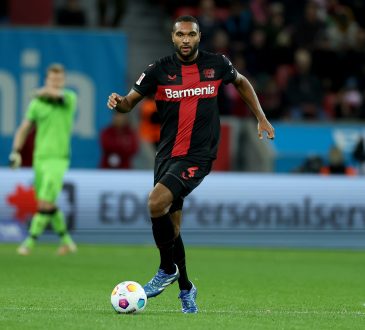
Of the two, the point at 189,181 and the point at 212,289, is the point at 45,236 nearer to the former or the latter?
the point at 212,289

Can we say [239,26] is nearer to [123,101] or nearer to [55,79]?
[55,79]

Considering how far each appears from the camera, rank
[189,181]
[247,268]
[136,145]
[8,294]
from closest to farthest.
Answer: [189,181] < [8,294] < [247,268] < [136,145]

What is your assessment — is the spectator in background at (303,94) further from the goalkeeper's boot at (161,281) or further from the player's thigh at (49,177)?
the goalkeeper's boot at (161,281)

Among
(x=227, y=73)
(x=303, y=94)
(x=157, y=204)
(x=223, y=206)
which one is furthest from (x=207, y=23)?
(x=157, y=204)

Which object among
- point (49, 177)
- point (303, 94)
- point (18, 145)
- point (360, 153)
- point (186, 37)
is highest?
point (303, 94)

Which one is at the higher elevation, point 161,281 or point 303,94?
point 303,94

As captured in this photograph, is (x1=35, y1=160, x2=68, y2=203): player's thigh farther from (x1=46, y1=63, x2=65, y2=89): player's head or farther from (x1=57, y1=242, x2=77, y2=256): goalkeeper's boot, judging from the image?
(x1=46, y1=63, x2=65, y2=89): player's head

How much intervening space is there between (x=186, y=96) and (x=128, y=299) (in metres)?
1.68

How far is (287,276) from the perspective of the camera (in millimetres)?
13133

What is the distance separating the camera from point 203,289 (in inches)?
442

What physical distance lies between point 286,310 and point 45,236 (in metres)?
9.45

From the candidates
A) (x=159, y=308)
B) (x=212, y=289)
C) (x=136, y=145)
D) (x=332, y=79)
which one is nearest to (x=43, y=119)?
(x=136, y=145)

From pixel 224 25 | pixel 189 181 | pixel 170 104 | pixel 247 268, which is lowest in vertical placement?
pixel 247 268

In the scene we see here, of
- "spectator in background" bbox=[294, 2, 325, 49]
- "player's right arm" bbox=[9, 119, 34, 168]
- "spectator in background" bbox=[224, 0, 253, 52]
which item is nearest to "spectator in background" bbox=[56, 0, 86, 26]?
"spectator in background" bbox=[224, 0, 253, 52]
